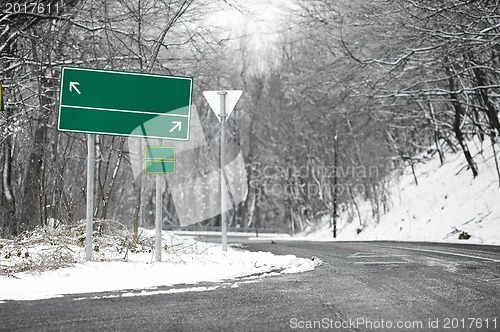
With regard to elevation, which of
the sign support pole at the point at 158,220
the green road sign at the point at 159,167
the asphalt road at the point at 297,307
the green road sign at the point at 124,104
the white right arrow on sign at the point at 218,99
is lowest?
the asphalt road at the point at 297,307

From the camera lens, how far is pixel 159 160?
400 inches

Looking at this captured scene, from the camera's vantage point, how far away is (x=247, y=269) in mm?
9641

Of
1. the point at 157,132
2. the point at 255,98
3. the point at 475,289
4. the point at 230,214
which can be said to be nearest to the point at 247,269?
the point at 157,132

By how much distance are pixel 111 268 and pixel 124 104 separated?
2442 millimetres

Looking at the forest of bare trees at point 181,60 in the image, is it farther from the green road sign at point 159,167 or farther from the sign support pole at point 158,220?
the green road sign at point 159,167

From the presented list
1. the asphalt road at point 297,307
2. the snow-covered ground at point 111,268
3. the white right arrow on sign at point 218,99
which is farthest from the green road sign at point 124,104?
the asphalt road at point 297,307

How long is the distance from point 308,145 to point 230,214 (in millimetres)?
16598

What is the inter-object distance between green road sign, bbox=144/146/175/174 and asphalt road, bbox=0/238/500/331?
8.74 feet

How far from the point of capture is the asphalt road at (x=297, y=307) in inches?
199

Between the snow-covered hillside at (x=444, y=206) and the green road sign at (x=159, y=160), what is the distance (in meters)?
11.0

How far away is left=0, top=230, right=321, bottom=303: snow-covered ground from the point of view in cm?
744

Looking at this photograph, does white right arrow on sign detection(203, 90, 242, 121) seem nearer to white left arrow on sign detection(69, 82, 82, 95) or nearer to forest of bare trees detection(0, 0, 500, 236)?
forest of bare trees detection(0, 0, 500, 236)

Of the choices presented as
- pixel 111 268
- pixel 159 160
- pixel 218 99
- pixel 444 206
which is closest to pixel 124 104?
pixel 159 160

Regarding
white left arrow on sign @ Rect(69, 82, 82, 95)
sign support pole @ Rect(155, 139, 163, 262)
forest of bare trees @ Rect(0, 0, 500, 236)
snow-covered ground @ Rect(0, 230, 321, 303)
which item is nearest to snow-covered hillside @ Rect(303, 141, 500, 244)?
forest of bare trees @ Rect(0, 0, 500, 236)
